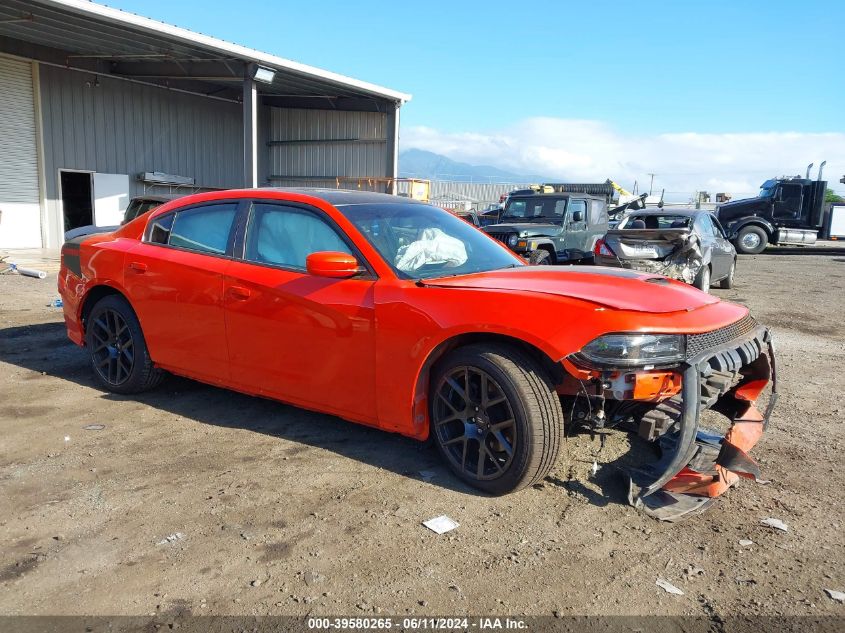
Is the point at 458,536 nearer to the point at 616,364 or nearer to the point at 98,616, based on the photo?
the point at 616,364

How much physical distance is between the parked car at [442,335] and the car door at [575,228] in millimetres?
8325

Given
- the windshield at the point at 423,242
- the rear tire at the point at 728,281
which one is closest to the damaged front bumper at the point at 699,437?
the windshield at the point at 423,242

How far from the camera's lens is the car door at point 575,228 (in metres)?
12.5

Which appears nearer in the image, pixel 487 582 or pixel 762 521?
pixel 487 582

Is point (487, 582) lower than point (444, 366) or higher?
lower

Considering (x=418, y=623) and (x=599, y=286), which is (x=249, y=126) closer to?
(x=599, y=286)

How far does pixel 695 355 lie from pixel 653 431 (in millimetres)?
432

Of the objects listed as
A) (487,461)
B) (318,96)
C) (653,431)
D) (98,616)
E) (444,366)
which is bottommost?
(98,616)

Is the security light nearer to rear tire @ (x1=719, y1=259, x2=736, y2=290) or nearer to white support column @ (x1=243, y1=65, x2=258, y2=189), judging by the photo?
white support column @ (x1=243, y1=65, x2=258, y2=189)

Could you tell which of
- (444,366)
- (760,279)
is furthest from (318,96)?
(444,366)

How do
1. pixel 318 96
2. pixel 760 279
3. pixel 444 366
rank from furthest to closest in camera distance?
pixel 318 96 → pixel 760 279 → pixel 444 366

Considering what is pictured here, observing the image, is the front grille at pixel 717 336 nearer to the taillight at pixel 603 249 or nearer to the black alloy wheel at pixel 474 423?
the black alloy wheel at pixel 474 423

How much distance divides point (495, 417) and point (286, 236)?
1.77 metres

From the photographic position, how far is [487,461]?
3.34 meters
